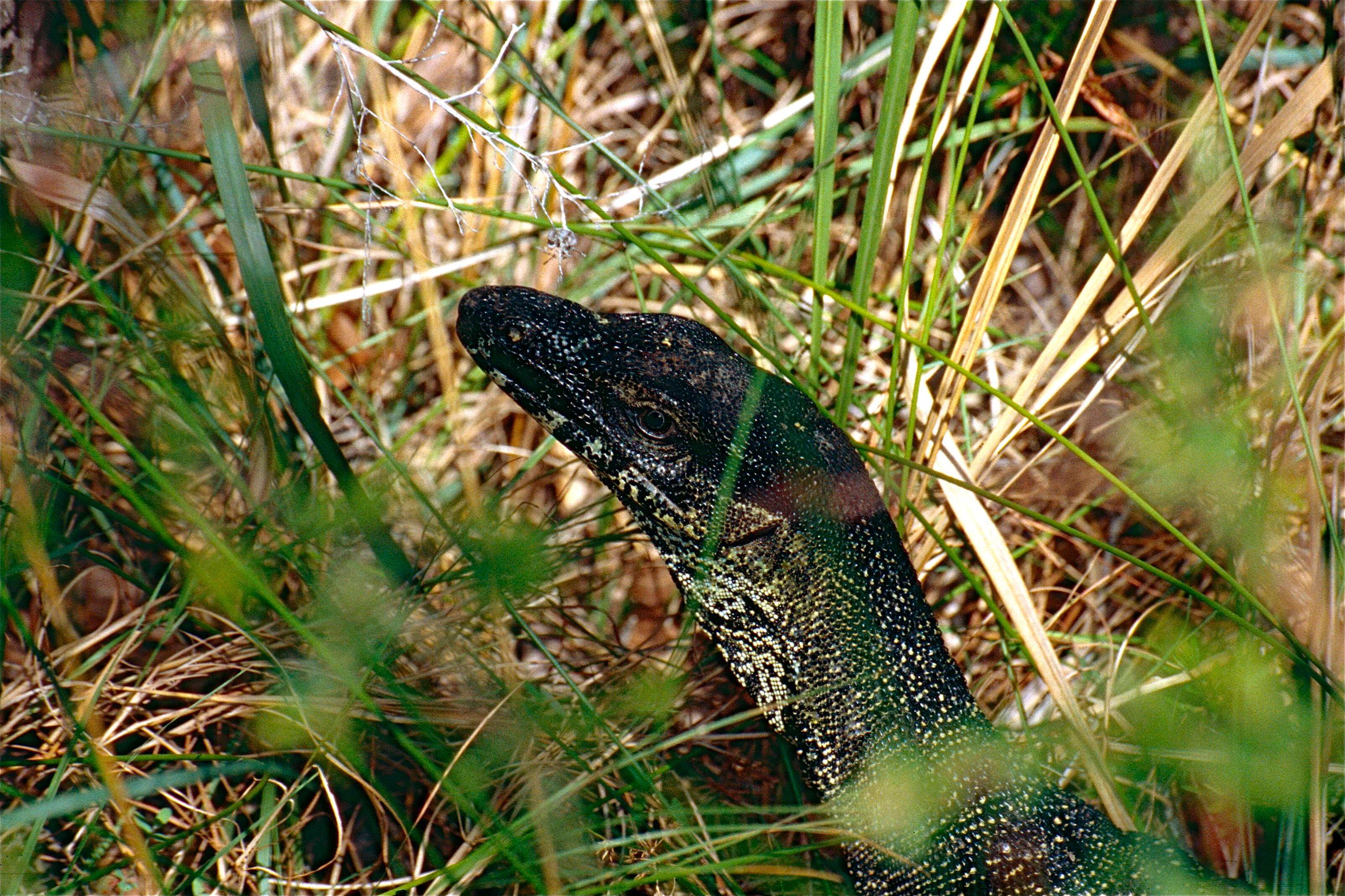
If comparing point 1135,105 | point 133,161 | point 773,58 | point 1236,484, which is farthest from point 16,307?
point 1135,105

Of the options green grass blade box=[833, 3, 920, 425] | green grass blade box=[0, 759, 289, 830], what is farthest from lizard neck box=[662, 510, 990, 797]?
green grass blade box=[0, 759, 289, 830]

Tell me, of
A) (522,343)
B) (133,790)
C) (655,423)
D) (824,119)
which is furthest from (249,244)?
(824,119)

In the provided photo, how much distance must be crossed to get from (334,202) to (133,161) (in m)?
0.56

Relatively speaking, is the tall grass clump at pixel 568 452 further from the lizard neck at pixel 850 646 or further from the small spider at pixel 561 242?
the lizard neck at pixel 850 646

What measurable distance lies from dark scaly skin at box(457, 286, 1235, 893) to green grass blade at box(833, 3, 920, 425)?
33cm

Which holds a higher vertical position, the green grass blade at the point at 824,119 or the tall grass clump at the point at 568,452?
the green grass blade at the point at 824,119

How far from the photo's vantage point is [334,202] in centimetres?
294

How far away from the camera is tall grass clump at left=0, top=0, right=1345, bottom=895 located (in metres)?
2.03

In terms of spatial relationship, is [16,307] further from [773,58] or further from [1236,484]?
[1236,484]

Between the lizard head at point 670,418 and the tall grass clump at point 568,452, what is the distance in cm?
12

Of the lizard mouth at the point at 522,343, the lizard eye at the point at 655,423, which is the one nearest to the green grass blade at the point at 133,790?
the lizard mouth at the point at 522,343

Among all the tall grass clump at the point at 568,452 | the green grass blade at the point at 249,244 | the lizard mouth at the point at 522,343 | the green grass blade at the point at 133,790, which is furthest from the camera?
the lizard mouth at the point at 522,343

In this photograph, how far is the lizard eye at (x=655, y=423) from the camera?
2.11m

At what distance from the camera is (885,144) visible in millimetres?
2148
